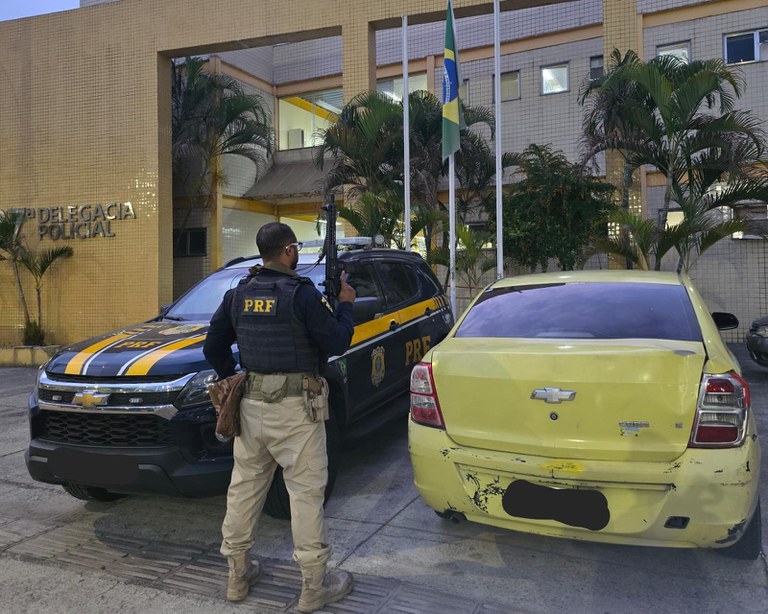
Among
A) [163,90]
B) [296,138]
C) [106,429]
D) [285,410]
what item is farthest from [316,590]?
[296,138]

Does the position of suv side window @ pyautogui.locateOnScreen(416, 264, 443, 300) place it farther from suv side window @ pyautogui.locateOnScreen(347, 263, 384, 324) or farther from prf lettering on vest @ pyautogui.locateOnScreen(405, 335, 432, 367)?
suv side window @ pyautogui.locateOnScreen(347, 263, 384, 324)

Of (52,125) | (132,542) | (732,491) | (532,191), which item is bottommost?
(132,542)

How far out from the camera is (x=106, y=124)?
12617 mm

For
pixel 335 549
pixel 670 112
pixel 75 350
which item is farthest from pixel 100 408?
pixel 670 112

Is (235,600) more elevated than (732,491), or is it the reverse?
(732,491)

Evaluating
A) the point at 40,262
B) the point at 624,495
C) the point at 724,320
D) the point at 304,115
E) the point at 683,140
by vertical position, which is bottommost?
the point at 624,495

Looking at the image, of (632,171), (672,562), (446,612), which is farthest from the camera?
(632,171)

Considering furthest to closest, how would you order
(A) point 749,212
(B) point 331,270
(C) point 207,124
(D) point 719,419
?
(C) point 207,124, (A) point 749,212, (B) point 331,270, (D) point 719,419

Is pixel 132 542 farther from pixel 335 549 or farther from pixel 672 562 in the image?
pixel 672 562

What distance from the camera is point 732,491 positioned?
2471mm

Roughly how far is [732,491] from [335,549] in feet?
6.68

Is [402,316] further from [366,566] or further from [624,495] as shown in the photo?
[624,495]

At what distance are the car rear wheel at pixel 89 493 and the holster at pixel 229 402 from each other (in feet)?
5.72

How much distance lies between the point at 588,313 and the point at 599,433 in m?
0.86
